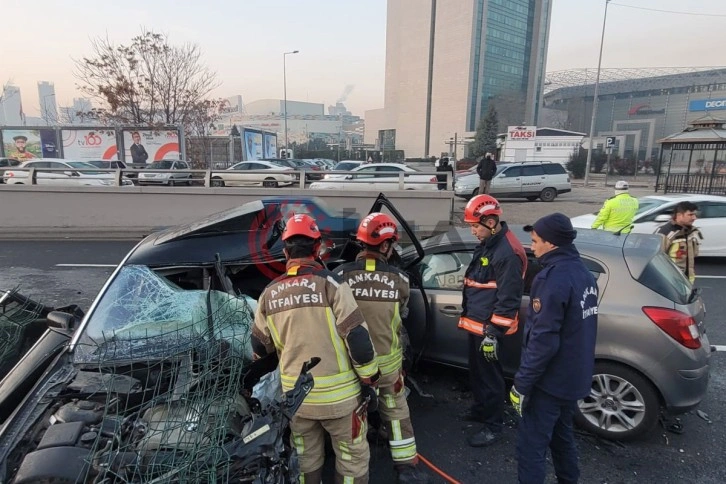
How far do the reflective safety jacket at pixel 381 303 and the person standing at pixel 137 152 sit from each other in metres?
20.7

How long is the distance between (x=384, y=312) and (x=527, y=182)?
18268 mm

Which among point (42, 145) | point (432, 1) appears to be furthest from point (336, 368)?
point (432, 1)

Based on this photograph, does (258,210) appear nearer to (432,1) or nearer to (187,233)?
(187,233)

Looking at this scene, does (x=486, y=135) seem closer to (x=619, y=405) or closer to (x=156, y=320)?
(x=619, y=405)

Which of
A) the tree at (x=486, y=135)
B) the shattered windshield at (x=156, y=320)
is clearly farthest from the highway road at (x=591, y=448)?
the tree at (x=486, y=135)

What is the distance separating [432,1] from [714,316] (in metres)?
89.2

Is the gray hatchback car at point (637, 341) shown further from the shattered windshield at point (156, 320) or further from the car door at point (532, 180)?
the car door at point (532, 180)

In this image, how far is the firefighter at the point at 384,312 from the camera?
280cm

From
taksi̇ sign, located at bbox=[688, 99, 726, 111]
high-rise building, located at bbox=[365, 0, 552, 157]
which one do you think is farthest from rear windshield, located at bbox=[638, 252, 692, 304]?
high-rise building, located at bbox=[365, 0, 552, 157]

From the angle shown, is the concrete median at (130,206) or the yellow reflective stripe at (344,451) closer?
the yellow reflective stripe at (344,451)

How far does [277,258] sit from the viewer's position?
12.0 ft

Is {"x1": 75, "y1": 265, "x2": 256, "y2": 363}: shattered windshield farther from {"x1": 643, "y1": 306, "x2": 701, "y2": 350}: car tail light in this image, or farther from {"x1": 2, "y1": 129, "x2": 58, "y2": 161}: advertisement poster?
{"x1": 2, "y1": 129, "x2": 58, "y2": 161}: advertisement poster

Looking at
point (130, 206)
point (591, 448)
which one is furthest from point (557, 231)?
point (130, 206)

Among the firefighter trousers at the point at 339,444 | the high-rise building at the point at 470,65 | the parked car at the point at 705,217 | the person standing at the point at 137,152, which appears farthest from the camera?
the high-rise building at the point at 470,65
